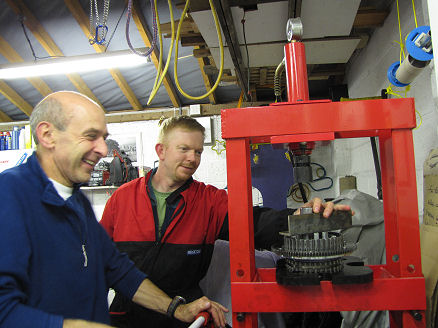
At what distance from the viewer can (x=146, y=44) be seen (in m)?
3.70

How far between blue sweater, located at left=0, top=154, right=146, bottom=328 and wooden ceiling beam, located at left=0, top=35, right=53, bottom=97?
3.52m

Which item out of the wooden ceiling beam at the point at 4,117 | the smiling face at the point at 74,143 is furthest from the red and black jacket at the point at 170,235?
the wooden ceiling beam at the point at 4,117

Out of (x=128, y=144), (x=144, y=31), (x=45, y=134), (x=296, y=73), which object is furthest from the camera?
(x=128, y=144)

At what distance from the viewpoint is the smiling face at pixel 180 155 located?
62.1 inches

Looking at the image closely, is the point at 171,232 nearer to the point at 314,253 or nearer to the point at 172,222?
the point at 172,222

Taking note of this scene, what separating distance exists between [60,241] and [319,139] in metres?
0.74

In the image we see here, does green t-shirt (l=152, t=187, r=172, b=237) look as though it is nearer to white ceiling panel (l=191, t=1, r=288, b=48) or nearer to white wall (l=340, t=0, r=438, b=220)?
white ceiling panel (l=191, t=1, r=288, b=48)

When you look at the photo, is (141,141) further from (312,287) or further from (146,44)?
(312,287)

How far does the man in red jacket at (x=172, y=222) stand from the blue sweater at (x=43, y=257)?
13.0 inches

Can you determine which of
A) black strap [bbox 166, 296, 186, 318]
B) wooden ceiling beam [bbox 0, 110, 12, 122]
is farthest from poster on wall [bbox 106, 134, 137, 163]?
black strap [bbox 166, 296, 186, 318]

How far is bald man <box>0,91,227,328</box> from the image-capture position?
746 mm

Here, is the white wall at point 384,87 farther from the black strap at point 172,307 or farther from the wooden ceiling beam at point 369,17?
the black strap at point 172,307

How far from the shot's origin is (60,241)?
36.3 inches

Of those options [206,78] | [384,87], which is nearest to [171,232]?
[384,87]
